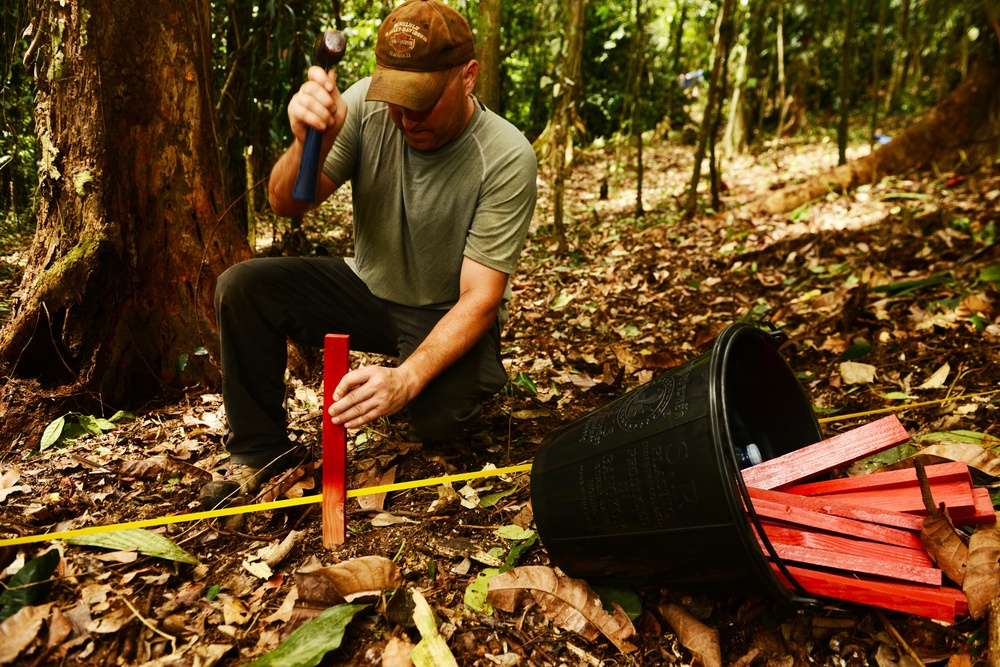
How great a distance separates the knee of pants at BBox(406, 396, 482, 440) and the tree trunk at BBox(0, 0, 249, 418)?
41.6 inches

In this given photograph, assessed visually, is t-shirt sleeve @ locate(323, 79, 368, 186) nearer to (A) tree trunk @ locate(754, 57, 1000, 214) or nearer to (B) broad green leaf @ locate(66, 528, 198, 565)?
(B) broad green leaf @ locate(66, 528, 198, 565)

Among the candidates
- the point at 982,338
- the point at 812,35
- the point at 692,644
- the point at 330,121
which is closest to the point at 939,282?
the point at 982,338

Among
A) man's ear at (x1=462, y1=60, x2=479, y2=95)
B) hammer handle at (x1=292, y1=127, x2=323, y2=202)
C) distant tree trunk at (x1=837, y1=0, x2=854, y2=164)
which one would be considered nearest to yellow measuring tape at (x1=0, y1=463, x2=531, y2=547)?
hammer handle at (x1=292, y1=127, x2=323, y2=202)

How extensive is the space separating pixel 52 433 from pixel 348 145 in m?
1.45

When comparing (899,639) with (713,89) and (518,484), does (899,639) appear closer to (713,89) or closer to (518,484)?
(518,484)

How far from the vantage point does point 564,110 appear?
18.1 ft

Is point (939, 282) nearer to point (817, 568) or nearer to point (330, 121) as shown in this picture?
point (817, 568)

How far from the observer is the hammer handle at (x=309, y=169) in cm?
179

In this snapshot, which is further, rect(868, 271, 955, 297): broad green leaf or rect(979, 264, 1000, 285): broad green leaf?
rect(868, 271, 955, 297): broad green leaf

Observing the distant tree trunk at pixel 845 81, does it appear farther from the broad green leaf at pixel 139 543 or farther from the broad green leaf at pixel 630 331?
the broad green leaf at pixel 139 543

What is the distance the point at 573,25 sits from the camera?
529 centimetres

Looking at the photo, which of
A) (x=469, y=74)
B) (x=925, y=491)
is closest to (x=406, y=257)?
(x=469, y=74)

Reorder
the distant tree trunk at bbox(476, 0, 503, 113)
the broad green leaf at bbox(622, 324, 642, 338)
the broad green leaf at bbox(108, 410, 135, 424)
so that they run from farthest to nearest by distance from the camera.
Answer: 1. the distant tree trunk at bbox(476, 0, 503, 113)
2. the broad green leaf at bbox(622, 324, 642, 338)
3. the broad green leaf at bbox(108, 410, 135, 424)

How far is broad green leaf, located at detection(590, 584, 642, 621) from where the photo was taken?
1594mm
